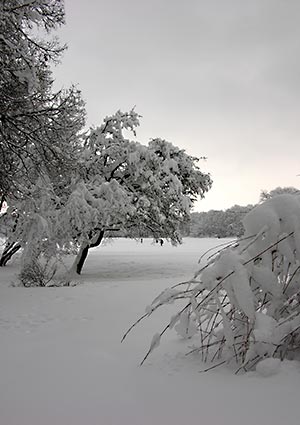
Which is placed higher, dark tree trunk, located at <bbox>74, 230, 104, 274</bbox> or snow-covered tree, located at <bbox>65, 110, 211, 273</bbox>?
snow-covered tree, located at <bbox>65, 110, 211, 273</bbox>

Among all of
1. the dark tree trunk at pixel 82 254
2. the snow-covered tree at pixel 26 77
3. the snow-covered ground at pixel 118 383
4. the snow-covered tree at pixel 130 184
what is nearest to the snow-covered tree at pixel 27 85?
the snow-covered tree at pixel 26 77

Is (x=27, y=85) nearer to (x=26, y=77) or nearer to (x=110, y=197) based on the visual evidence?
(x=26, y=77)

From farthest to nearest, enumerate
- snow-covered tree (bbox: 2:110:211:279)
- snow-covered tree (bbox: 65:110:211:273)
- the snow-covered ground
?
snow-covered tree (bbox: 65:110:211:273)
snow-covered tree (bbox: 2:110:211:279)
the snow-covered ground

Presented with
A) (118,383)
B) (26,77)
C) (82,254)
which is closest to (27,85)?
(26,77)

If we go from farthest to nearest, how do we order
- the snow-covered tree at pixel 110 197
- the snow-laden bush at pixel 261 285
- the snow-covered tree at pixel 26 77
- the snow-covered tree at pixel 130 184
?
the snow-covered tree at pixel 130 184
the snow-covered tree at pixel 110 197
the snow-covered tree at pixel 26 77
the snow-laden bush at pixel 261 285

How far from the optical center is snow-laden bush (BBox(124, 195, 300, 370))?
2346 millimetres

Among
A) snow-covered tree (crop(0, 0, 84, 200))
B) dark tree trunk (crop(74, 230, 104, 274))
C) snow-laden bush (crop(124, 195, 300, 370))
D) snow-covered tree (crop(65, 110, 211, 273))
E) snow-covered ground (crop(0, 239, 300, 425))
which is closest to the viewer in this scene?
snow-covered ground (crop(0, 239, 300, 425))

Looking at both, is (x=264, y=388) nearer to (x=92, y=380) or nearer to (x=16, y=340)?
(x=92, y=380)

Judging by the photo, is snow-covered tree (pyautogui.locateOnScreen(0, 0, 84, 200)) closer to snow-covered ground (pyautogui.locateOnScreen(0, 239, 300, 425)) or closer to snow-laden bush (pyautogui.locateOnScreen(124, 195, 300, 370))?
→ snow-covered ground (pyautogui.locateOnScreen(0, 239, 300, 425))

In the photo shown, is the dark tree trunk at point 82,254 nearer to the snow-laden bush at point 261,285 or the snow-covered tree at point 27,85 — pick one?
the snow-covered tree at point 27,85

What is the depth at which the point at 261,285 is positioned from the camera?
8.27 feet

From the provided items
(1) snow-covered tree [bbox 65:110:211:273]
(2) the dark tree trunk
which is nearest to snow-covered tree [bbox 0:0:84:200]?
(1) snow-covered tree [bbox 65:110:211:273]

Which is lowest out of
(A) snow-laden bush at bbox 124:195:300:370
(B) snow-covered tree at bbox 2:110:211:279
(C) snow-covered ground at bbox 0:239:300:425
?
(C) snow-covered ground at bbox 0:239:300:425

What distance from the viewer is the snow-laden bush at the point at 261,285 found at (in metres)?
2.35
